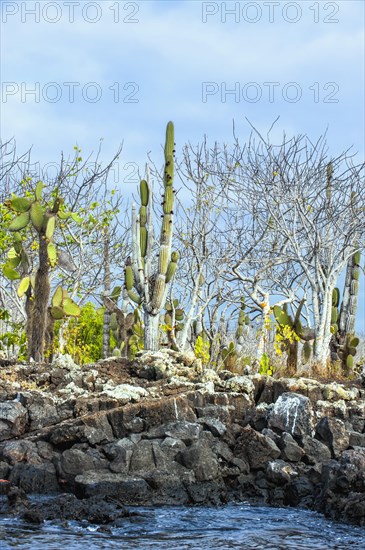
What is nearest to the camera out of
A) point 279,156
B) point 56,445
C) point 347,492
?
point 347,492

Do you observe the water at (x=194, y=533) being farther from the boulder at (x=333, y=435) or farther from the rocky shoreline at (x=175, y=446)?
the boulder at (x=333, y=435)

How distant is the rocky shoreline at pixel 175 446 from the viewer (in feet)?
28.1

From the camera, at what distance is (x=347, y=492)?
27.6 ft

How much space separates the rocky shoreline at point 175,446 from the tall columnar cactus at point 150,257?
413cm

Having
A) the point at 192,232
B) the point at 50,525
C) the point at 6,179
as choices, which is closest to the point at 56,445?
the point at 50,525

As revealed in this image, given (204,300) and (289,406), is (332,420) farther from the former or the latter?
(204,300)

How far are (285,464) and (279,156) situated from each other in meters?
11.4

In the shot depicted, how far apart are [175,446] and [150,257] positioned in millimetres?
7674

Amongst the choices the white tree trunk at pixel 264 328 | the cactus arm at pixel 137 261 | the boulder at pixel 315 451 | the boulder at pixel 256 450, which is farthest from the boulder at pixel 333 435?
the cactus arm at pixel 137 261

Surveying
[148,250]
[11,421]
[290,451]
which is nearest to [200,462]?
[290,451]

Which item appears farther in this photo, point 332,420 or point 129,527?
point 332,420

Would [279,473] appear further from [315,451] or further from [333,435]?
[333,435]

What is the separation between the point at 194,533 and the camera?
776cm

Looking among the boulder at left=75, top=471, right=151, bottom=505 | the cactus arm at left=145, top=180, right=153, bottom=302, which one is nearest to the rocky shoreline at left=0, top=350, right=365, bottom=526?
the boulder at left=75, top=471, right=151, bottom=505
